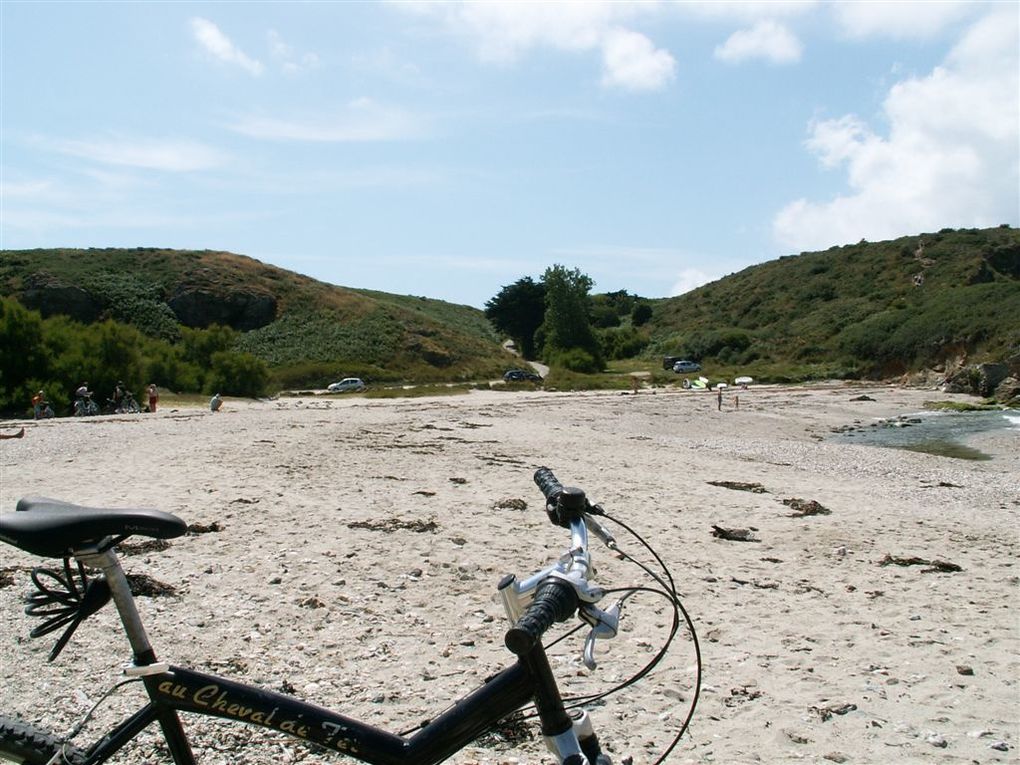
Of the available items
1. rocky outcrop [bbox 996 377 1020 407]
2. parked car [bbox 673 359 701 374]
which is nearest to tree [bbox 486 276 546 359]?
parked car [bbox 673 359 701 374]

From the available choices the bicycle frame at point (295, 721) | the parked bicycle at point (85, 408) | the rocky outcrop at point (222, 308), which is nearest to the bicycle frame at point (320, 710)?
the bicycle frame at point (295, 721)

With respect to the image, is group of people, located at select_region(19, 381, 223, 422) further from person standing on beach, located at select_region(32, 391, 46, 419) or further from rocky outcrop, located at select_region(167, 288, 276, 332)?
rocky outcrop, located at select_region(167, 288, 276, 332)

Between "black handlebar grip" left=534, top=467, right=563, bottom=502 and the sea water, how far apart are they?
2216 centimetres

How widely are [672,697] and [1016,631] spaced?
3.15 m

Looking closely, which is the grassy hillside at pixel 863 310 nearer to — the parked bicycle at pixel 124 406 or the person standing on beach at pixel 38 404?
the parked bicycle at pixel 124 406

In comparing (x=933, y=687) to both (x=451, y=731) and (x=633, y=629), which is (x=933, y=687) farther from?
(x=451, y=731)

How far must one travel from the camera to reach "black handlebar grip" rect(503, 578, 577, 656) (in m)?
1.90

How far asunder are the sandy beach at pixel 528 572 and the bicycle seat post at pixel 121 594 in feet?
6.53

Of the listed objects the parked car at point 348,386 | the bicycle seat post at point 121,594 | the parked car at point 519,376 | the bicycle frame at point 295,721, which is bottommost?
the parked car at point 348,386

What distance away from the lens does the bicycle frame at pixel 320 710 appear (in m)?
2.16

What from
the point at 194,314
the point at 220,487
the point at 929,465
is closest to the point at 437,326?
the point at 194,314

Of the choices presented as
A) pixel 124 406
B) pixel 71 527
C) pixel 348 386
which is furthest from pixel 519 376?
pixel 71 527

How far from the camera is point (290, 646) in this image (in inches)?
218

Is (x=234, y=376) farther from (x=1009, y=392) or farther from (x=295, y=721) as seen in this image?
(x=295, y=721)
